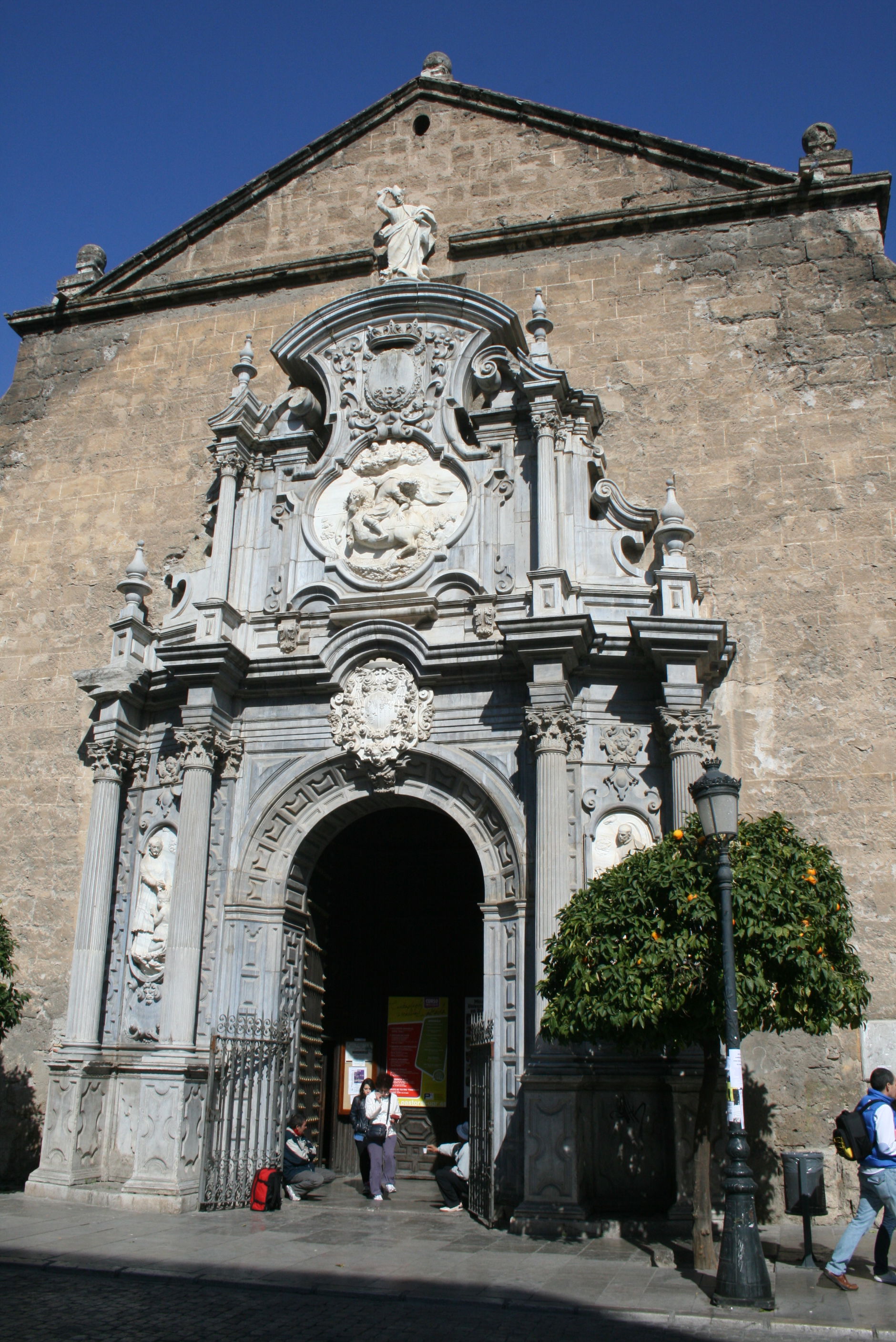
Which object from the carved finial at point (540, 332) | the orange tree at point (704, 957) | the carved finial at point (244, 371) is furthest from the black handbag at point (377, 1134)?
the carved finial at point (244, 371)

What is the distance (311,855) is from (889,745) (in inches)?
261

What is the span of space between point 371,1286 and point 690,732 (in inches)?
248

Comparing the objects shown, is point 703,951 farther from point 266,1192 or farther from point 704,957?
point 266,1192

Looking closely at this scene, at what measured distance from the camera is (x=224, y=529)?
14719mm

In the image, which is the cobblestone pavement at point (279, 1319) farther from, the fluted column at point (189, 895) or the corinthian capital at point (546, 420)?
the corinthian capital at point (546, 420)

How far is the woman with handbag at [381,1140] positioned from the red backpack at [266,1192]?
123 cm

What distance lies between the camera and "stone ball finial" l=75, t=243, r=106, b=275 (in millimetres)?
19312

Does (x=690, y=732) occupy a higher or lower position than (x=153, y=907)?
higher

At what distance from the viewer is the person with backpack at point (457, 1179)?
11859mm

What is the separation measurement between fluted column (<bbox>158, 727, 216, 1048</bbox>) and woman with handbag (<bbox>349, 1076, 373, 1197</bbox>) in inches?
77.2

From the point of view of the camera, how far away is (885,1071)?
28.6ft

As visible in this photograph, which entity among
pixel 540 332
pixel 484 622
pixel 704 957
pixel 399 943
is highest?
pixel 540 332

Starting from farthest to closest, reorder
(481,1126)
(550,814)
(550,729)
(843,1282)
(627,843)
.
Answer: (627,843) < (550,729) < (550,814) < (481,1126) < (843,1282)

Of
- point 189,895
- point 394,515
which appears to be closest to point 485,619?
point 394,515
